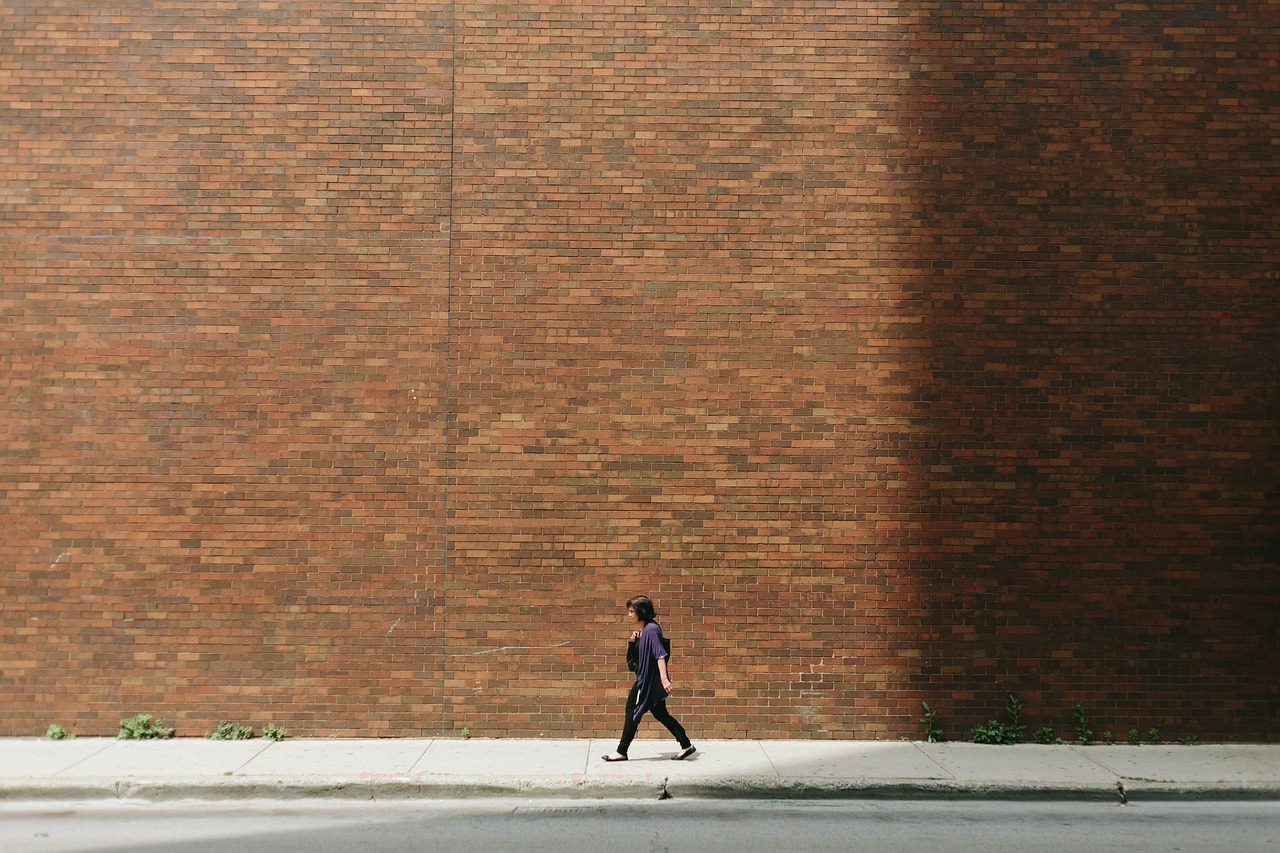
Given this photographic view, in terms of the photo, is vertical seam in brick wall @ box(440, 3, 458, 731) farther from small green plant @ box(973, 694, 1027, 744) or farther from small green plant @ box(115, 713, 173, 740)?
small green plant @ box(973, 694, 1027, 744)

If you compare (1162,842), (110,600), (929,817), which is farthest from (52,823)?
(1162,842)

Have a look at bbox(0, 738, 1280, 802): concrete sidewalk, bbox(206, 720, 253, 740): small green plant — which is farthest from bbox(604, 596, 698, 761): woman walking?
bbox(206, 720, 253, 740): small green plant

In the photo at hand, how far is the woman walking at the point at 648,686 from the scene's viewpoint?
8312 mm

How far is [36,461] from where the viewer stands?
9.38 meters

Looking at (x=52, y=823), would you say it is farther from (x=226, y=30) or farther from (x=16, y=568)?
(x=226, y=30)

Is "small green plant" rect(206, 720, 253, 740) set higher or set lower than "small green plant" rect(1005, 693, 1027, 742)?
lower

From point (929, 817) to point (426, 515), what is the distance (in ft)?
17.7

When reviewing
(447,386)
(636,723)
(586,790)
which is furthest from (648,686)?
(447,386)

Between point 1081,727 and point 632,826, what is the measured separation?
5.03 metres

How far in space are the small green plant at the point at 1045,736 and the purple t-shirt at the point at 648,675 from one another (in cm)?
387

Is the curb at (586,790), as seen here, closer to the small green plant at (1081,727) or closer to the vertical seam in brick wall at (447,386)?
the small green plant at (1081,727)

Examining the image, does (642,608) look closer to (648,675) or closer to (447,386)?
(648,675)

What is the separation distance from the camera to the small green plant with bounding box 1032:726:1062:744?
9.18 metres

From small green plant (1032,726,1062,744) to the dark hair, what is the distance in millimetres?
4096
